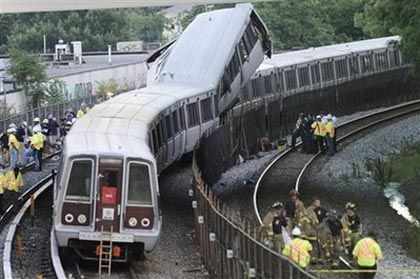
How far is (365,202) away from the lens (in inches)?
1062

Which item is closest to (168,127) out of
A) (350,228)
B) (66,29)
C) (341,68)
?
(350,228)

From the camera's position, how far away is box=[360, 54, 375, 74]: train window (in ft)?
160

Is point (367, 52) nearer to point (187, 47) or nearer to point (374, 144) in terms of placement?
point (374, 144)

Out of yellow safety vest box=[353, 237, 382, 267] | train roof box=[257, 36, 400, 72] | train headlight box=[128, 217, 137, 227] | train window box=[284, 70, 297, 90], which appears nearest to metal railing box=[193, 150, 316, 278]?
train headlight box=[128, 217, 137, 227]

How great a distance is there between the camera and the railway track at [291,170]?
89.3ft

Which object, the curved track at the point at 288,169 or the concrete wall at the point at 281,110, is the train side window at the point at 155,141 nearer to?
the concrete wall at the point at 281,110

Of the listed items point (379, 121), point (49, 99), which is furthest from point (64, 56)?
point (379, 121)

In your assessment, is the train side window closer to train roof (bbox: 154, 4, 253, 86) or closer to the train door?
the train door

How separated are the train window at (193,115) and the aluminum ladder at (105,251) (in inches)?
401

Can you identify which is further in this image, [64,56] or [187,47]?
[64,56]

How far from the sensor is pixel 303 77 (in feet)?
145

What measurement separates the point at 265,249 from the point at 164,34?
12190 centimetres

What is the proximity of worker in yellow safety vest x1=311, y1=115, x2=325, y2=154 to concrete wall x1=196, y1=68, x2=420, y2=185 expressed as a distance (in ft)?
7.32

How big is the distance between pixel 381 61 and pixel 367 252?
34.0 meters
